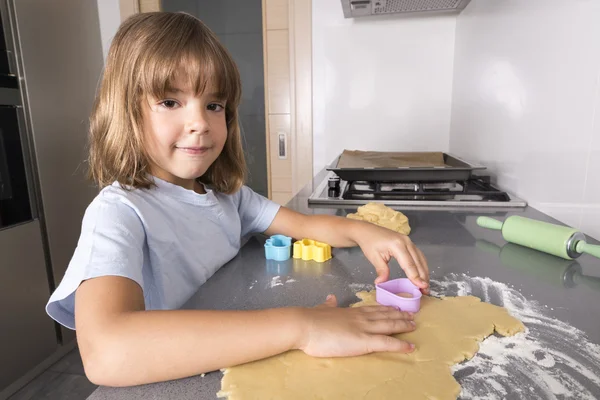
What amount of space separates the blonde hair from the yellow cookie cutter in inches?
11.2

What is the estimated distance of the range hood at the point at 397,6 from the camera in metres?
1.51

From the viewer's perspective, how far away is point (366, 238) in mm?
715

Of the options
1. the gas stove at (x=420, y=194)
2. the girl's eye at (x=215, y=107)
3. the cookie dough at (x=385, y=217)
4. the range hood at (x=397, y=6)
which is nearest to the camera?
the girl's eye at (x=215, y=107)

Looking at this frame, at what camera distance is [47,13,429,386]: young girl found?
0.41 meters

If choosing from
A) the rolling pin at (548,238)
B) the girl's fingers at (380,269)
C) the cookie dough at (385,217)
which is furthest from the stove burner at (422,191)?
the girl's fingers at (380,269)

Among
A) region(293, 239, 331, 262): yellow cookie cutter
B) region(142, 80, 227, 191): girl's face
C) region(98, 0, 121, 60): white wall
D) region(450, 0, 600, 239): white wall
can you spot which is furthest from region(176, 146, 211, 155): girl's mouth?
region(98, 0, 121, 60): white wall

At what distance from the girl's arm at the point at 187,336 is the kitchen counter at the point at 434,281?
0.02 meters

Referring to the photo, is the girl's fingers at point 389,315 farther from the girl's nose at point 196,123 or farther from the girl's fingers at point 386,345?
the girl's nose at point 196,123

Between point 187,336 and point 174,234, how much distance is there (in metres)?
0.29

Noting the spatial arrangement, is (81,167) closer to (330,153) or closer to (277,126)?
(277,126)

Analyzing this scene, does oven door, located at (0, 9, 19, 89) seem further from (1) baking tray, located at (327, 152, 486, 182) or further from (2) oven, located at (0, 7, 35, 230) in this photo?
(1) baking tray, located at (327, 152, 486, 182)

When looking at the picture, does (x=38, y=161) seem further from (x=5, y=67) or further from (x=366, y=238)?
(x=366, y=238)

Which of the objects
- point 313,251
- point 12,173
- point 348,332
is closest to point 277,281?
point 313,251

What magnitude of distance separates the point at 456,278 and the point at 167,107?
21.4 inches
